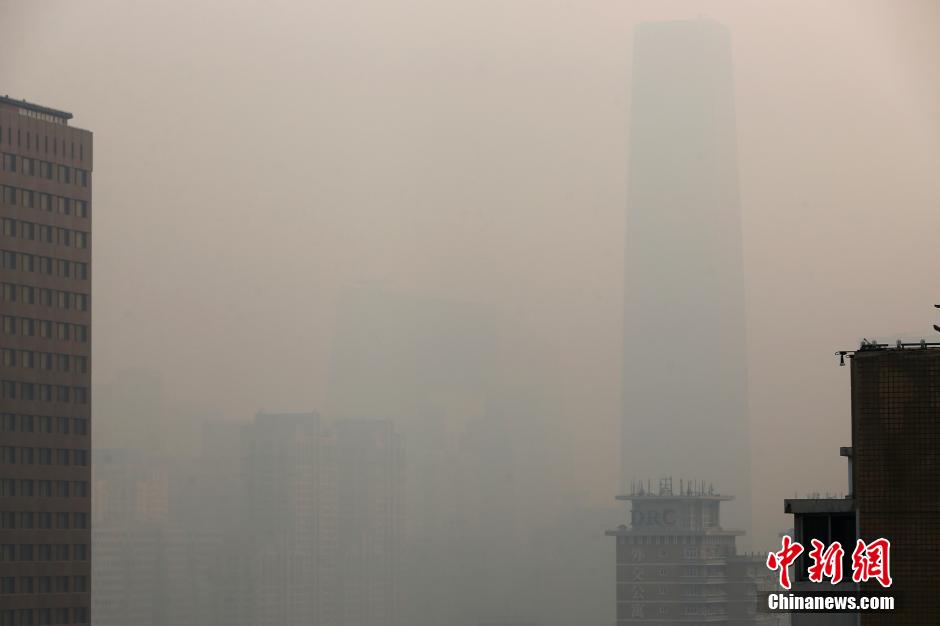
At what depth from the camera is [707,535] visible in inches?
3349

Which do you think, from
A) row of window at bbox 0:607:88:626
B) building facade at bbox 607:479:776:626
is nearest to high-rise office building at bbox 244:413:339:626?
row of window at bbox 0:607:88:626

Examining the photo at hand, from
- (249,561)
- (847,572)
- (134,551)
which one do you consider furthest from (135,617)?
(847,572)

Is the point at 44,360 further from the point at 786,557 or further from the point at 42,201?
the point at 786,557

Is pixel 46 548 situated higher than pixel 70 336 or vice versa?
pixel 70 336

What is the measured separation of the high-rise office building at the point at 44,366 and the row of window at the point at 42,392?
47 millimetres

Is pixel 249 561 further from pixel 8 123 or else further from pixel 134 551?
pixel 8 123

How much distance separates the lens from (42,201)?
62938 mm

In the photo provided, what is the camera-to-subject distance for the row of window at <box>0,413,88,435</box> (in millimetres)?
61688

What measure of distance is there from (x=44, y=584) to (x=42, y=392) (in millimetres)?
8596

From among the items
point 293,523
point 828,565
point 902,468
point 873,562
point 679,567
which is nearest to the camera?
point 873,562

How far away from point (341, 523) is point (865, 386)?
46.1 m

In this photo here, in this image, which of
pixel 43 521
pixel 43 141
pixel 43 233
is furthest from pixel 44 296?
pixel 43 521

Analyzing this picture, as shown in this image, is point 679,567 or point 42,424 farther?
point 679,567

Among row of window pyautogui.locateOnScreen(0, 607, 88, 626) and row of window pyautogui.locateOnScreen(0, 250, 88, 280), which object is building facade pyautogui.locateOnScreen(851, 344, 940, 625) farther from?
row of window pyautogui.locateOnScreen(0, 250, 88, 280)
